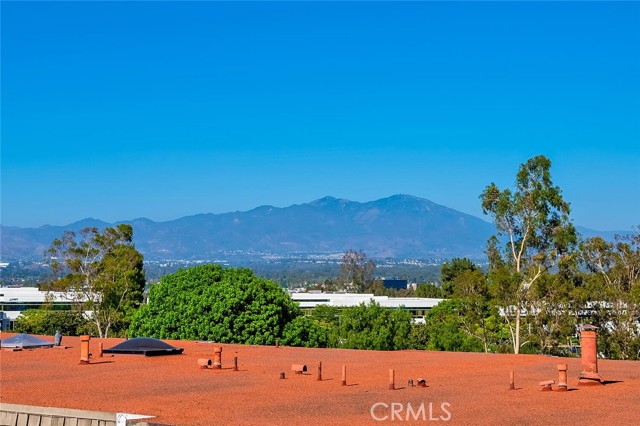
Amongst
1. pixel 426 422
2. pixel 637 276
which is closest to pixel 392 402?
pixel 426 422

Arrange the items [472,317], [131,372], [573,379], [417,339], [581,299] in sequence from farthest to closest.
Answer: [417,339], [472,317], [581,299], [131,372], [573,379]

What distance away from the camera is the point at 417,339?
177ft

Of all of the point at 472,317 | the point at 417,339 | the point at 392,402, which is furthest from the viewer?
the point at 417,339

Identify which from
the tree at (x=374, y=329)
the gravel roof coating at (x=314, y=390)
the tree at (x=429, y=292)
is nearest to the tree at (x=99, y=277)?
the tree at (x=374, y=329)

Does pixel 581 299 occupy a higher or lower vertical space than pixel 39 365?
higher

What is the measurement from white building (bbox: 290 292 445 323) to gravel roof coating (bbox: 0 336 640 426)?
216ft

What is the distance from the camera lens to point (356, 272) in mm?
176125

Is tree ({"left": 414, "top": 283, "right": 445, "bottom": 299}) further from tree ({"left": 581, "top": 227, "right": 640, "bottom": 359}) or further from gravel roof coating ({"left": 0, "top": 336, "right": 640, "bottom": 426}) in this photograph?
gravel roof coating ({"left": 0, "top": 336, "right": 640, "bottom": 426})

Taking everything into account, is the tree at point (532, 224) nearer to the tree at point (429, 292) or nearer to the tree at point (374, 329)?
the tree at point (374, 329)

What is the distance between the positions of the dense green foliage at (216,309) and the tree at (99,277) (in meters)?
15.3

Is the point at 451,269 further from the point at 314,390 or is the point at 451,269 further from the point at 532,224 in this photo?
the point at 314,390

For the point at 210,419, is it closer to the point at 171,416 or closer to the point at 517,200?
the point at 171,416

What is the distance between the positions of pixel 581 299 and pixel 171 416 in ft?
98.0

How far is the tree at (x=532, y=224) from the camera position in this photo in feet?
152
